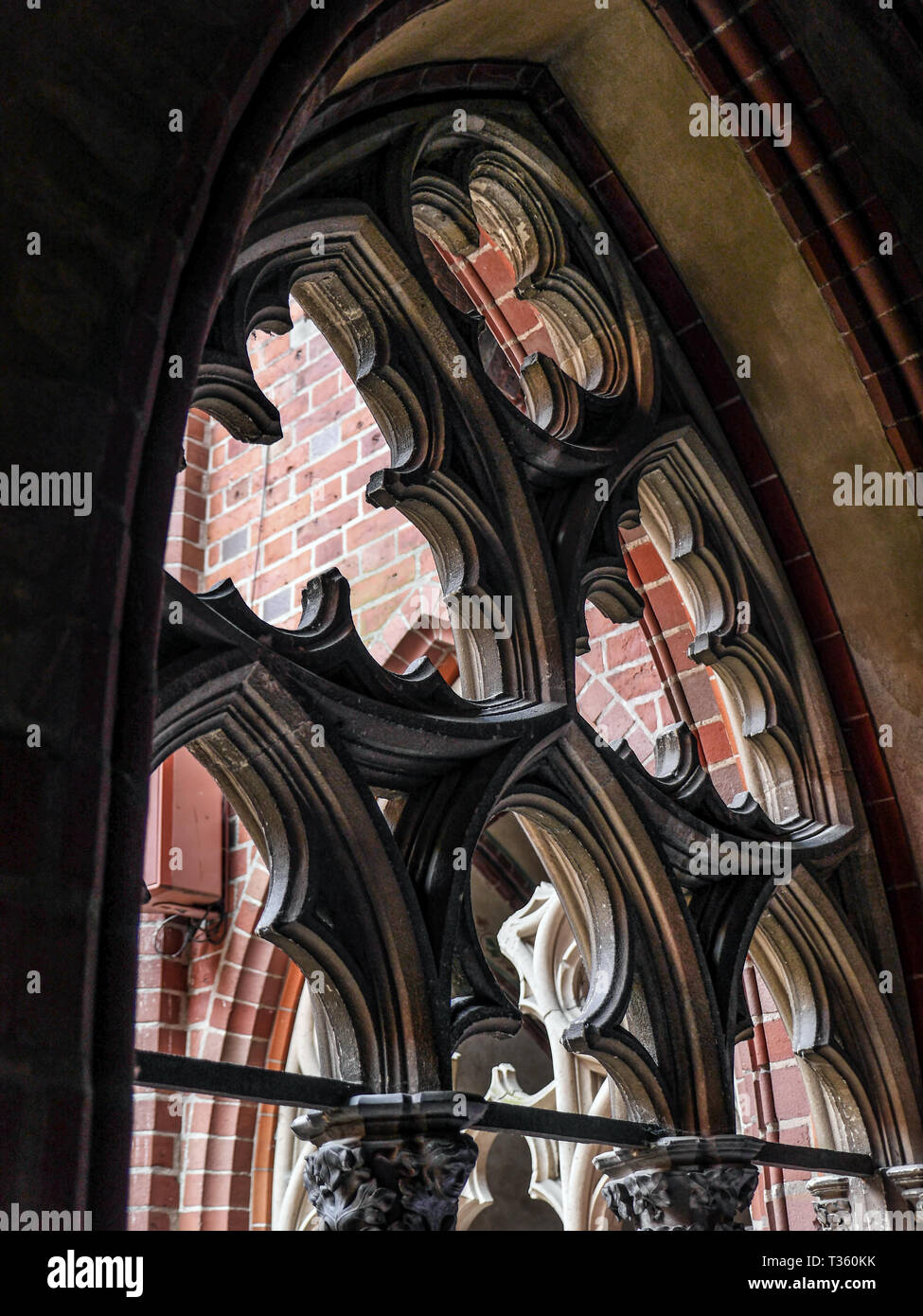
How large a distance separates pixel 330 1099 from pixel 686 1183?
2.99ft

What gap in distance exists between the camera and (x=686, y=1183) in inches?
119

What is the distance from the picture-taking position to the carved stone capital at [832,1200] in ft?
11.8

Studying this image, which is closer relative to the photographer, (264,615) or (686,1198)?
(686,1198)

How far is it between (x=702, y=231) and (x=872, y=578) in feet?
3.22

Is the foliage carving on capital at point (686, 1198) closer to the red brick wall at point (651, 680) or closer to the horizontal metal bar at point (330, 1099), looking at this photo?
the horizontal metal bar at point (330, 1099)

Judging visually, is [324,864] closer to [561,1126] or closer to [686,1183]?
[561,1126]

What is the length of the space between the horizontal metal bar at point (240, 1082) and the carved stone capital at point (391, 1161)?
0.14 ft

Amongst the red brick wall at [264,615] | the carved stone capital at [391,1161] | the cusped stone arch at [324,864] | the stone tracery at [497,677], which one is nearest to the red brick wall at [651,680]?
the stone tracery at [497,677]

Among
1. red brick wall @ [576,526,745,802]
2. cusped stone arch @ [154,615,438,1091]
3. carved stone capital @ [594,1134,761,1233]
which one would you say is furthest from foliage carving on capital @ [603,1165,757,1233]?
red brick wall @ [576,526,745,802]

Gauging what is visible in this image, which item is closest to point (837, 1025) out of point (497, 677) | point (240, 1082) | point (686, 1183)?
point (686, 1183)

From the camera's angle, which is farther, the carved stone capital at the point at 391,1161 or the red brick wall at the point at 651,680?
the red brick wall at the point at 651,680

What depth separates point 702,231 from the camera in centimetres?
386
